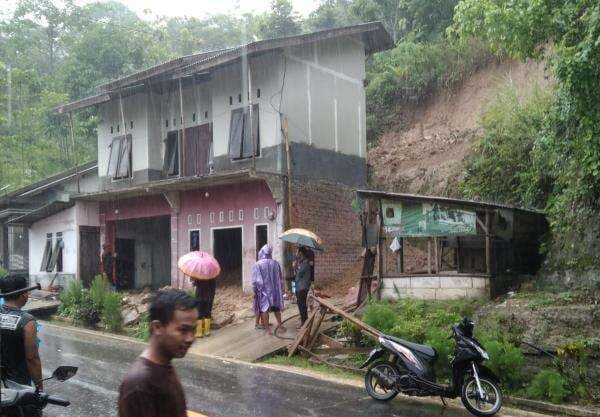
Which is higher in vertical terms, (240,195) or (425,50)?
(425,50)

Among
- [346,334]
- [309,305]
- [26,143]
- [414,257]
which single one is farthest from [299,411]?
[26,143]

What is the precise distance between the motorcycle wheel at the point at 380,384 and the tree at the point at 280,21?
2276cm

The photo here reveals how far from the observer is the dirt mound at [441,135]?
803 inches

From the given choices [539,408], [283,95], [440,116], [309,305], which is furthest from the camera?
[440,116]

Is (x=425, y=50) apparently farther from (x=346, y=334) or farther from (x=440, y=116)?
(x=346, y=334)

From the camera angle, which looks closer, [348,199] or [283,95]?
[283,95]

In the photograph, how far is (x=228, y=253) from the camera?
68.1ft

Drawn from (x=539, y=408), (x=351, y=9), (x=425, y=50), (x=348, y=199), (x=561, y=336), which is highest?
(x=351, y=9)

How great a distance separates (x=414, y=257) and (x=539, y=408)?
35.2ft

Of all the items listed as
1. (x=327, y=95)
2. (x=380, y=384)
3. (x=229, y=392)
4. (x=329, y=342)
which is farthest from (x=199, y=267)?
(x=327, y=95)

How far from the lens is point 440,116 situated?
987 inches

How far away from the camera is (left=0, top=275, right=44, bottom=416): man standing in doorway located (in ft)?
14.9

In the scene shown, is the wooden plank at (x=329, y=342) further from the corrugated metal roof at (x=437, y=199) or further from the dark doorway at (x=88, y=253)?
the dark doorway at (x=88, y=253)

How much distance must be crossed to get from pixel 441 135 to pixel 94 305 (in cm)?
1468
